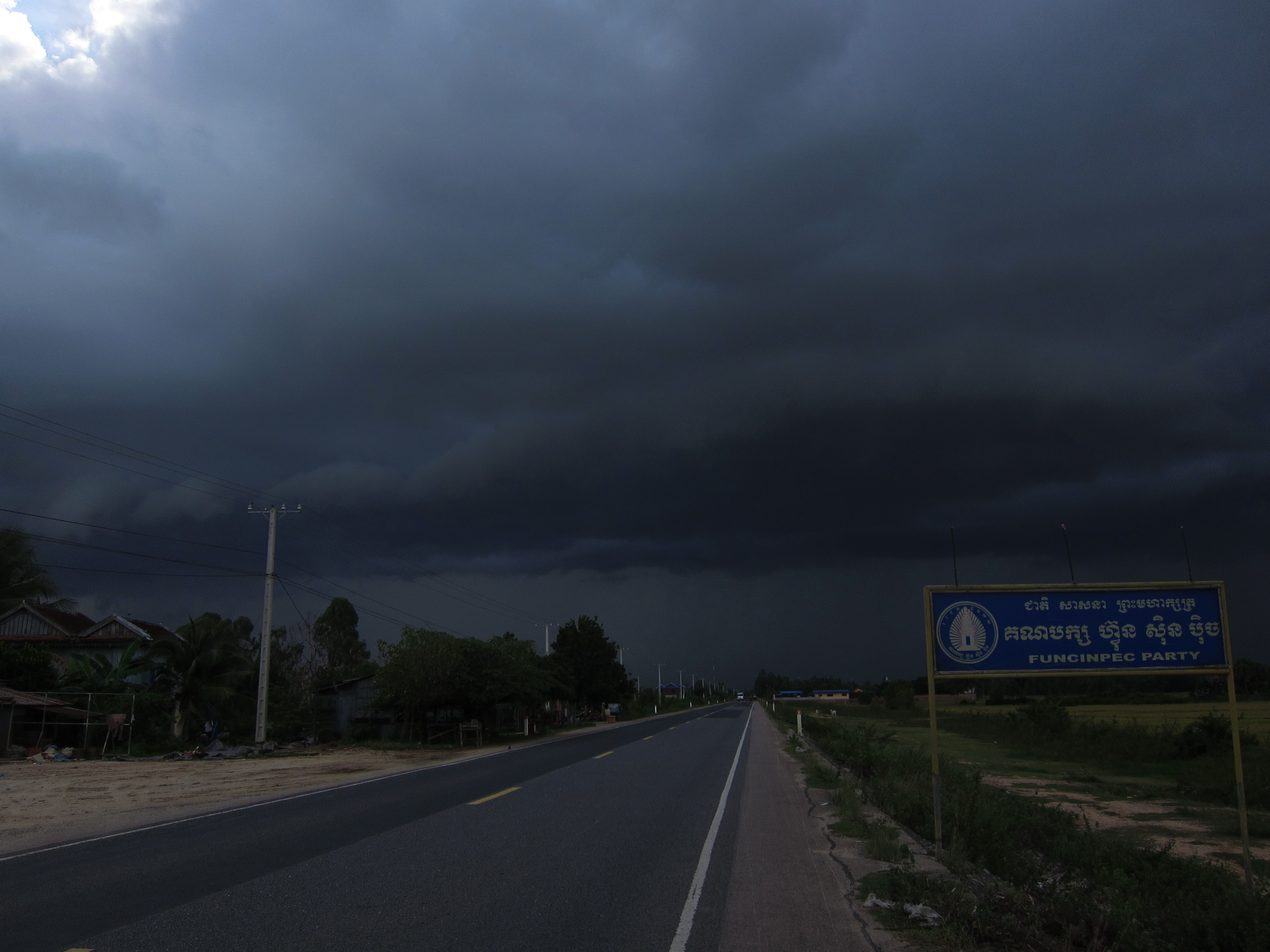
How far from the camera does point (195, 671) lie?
35.4 meters

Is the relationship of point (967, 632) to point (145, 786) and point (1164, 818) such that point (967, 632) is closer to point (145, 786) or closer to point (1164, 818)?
point (1164, 818)

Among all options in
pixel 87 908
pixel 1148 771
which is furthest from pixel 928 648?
pixel 1148 771

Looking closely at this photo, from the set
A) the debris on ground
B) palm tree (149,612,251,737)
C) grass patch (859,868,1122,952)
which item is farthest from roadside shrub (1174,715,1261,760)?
palm tree (149,612,251,737)

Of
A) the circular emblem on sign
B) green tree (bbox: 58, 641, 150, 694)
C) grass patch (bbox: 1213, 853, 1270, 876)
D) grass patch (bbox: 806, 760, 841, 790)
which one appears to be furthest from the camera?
green tree (bbox: 58, 641, 150, 694)

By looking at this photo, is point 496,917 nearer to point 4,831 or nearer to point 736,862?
point 736,862

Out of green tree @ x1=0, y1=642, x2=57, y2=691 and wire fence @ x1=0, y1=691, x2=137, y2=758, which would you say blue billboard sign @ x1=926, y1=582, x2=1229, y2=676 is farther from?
green tree @ x1=0, y1=642, x2=57, y2=691

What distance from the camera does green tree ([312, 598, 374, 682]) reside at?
49000mm

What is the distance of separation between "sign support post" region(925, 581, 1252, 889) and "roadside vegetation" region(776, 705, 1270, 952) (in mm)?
1250

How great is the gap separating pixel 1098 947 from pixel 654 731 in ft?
133

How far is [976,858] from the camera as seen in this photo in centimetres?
980

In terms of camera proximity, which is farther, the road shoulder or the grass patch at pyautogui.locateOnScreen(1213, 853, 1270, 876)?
the grass patch at pyautogui.locateOnScreen(1213, 853, 1270, 876)

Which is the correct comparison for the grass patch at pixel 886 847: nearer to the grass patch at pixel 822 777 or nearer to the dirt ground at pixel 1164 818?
the dirt ground at pixel 1164 818

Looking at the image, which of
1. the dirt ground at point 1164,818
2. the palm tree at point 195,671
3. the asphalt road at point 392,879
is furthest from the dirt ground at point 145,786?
the dirt ground at point 1164,818

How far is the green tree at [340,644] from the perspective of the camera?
49000 mm
